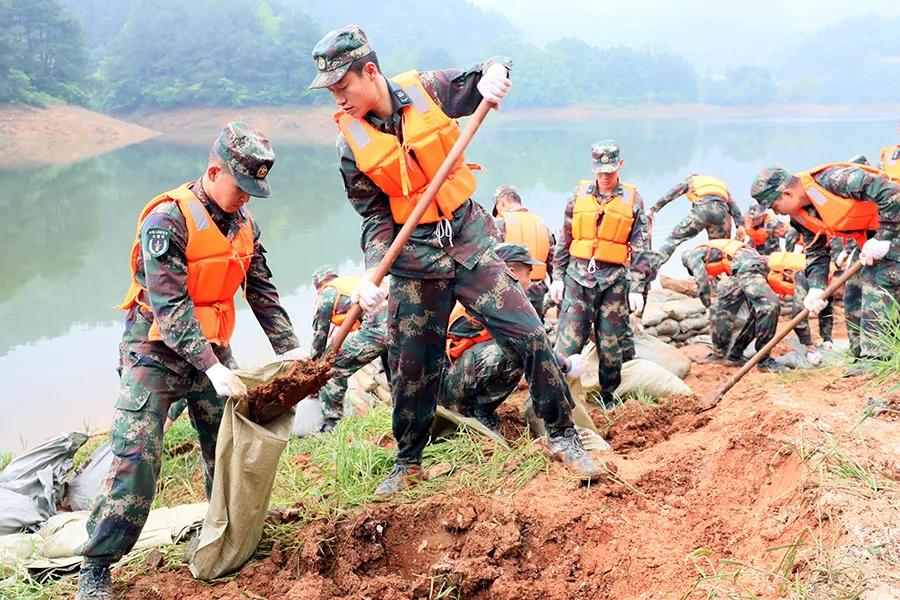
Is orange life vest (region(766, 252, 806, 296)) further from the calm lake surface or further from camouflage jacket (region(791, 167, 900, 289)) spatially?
the calm lake surface

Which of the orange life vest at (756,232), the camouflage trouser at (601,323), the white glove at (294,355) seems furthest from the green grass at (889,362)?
the orange life vest at (756,232)

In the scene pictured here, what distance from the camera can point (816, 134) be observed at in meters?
48.3

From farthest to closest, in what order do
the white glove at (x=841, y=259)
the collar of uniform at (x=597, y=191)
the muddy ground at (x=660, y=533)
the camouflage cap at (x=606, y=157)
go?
1. the white glove at (x=841, y=259)
2. the collar of uniform at (x=597, y=191)
3. the camouflage cap at (x=606, y=157)
4. the muddy ground at (x=660, y=533)

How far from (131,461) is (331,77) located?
5.21ft

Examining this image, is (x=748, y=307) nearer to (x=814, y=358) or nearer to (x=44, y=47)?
(x=814, y=358)

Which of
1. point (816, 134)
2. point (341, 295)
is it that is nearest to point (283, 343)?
point (341, 295)

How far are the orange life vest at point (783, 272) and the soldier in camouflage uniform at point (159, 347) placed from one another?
5.77 meters

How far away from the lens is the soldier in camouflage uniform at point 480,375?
4480 millimetres

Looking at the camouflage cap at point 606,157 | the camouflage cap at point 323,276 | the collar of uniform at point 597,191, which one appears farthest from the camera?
the camouflage cap at point 323,276

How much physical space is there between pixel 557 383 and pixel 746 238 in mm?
6806

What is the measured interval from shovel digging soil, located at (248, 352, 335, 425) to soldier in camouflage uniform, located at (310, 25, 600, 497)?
0.30m

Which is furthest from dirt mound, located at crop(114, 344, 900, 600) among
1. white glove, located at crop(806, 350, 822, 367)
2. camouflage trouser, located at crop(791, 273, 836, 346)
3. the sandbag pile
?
the sandbag pile

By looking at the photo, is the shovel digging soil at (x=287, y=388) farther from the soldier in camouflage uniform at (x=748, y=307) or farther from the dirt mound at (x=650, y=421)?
the soldier in camouflage uniform at (x=748, y=307)

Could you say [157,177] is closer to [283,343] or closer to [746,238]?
[746,238]
